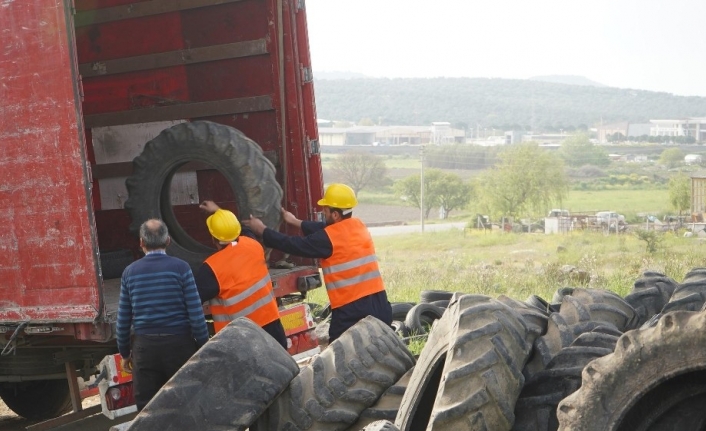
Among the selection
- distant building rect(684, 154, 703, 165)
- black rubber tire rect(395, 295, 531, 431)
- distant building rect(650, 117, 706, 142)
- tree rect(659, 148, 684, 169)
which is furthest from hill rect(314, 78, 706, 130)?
black rubber tire rect(395, 295, 531, 431)

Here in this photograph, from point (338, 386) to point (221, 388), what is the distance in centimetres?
63

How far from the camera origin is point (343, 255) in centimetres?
705

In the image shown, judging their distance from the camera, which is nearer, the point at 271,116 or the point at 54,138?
the point at 54,138

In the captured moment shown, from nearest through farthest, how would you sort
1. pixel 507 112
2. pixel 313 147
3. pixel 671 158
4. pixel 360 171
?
pixel 313 147
pixel 360 171
pixel 671 158
pixel 507 112

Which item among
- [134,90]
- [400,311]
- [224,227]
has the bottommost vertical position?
[400,311]

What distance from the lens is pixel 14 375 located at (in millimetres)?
7660

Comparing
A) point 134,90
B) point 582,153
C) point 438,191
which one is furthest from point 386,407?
point 582,153

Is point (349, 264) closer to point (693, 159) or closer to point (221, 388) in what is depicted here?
point (221, 388)

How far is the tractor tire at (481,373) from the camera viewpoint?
4.96 m

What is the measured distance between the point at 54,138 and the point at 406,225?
3302 inches

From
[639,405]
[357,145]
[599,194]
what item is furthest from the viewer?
[357,145]

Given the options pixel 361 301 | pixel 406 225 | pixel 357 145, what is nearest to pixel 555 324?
pixel 361 301

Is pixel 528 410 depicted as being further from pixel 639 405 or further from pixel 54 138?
pixel 54 138

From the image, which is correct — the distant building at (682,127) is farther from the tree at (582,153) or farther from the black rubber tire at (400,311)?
the black rubber tire at (400,311)
